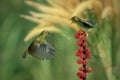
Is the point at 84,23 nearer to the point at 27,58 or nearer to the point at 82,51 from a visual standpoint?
the point at 82,51

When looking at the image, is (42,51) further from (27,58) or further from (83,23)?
(83,23)

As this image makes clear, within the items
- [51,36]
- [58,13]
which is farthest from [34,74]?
[58,13]

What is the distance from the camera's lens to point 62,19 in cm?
209

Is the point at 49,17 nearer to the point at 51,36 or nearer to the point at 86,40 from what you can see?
the point at 51,36

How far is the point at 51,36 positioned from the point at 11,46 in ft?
0.74

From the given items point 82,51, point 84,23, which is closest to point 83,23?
point 84,23

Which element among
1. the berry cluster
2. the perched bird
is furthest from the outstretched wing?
the berry cluster

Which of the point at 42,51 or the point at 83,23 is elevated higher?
the point at 83,23

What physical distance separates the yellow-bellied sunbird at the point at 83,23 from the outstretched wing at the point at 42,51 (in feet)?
0.64

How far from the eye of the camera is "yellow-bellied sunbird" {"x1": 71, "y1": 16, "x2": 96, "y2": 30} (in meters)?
1.99

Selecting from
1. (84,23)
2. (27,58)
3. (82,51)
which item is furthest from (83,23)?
(27,58)

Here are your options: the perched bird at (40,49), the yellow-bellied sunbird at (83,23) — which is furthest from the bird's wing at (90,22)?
the perched bird at (40,49)

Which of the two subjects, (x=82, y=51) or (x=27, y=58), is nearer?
(x=82, y=51)

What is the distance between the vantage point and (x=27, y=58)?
2.04m
